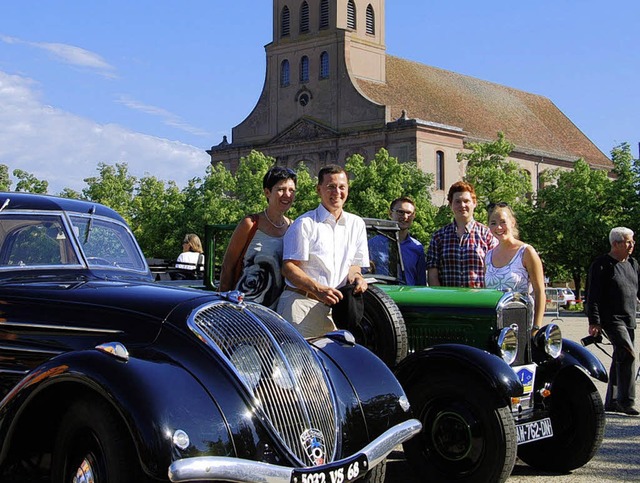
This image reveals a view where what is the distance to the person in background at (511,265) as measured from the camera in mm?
8047

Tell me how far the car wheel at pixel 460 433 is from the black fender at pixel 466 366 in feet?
0.20

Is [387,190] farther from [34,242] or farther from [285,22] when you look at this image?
[34,242]

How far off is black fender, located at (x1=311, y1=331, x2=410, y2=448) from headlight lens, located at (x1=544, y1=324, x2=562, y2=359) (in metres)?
2.27

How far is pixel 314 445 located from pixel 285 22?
245 ft

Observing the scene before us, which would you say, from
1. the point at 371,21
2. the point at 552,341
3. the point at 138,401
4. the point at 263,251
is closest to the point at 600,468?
the point at 552,341

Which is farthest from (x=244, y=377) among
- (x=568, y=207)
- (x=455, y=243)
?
(x=568, y=207)

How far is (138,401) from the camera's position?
439cm

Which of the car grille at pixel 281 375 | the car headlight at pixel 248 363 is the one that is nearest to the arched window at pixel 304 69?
the car grille at pixel 281 375

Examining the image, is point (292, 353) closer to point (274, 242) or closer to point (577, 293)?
point (274, 242)

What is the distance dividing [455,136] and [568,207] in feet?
→ 49.3

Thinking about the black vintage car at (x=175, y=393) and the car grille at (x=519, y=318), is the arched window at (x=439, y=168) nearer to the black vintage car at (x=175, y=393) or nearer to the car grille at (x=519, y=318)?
the car grille at (x=519, y=318)

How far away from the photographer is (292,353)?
16.8 feet

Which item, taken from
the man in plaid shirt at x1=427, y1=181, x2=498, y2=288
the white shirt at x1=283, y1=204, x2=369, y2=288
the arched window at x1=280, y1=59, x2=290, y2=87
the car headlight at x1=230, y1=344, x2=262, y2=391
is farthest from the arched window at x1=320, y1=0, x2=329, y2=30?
the car headlight at x1=230, y1=344, x2=262, y2=391

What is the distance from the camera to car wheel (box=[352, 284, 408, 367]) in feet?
23.6
